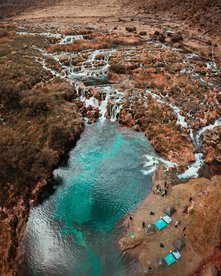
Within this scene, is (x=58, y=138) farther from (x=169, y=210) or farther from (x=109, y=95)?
(x=169, y=210)

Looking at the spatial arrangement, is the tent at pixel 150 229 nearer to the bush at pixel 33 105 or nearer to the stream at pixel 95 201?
the stream at pixel 95 201

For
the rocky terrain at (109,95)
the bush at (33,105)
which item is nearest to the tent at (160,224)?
the rocky terrain at (109,95)

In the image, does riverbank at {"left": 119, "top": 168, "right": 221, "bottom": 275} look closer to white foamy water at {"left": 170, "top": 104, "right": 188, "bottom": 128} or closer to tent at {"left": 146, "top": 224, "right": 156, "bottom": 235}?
tent at {"left": 146, "top": 224, "right": 156, "bottom": 235}

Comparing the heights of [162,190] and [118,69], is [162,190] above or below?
below

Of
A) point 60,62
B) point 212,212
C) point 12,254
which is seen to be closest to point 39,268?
point 12,254

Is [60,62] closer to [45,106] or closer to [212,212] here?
[45,106]

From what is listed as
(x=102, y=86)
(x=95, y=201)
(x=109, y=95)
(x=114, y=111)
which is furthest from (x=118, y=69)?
(x=95, y=201)
